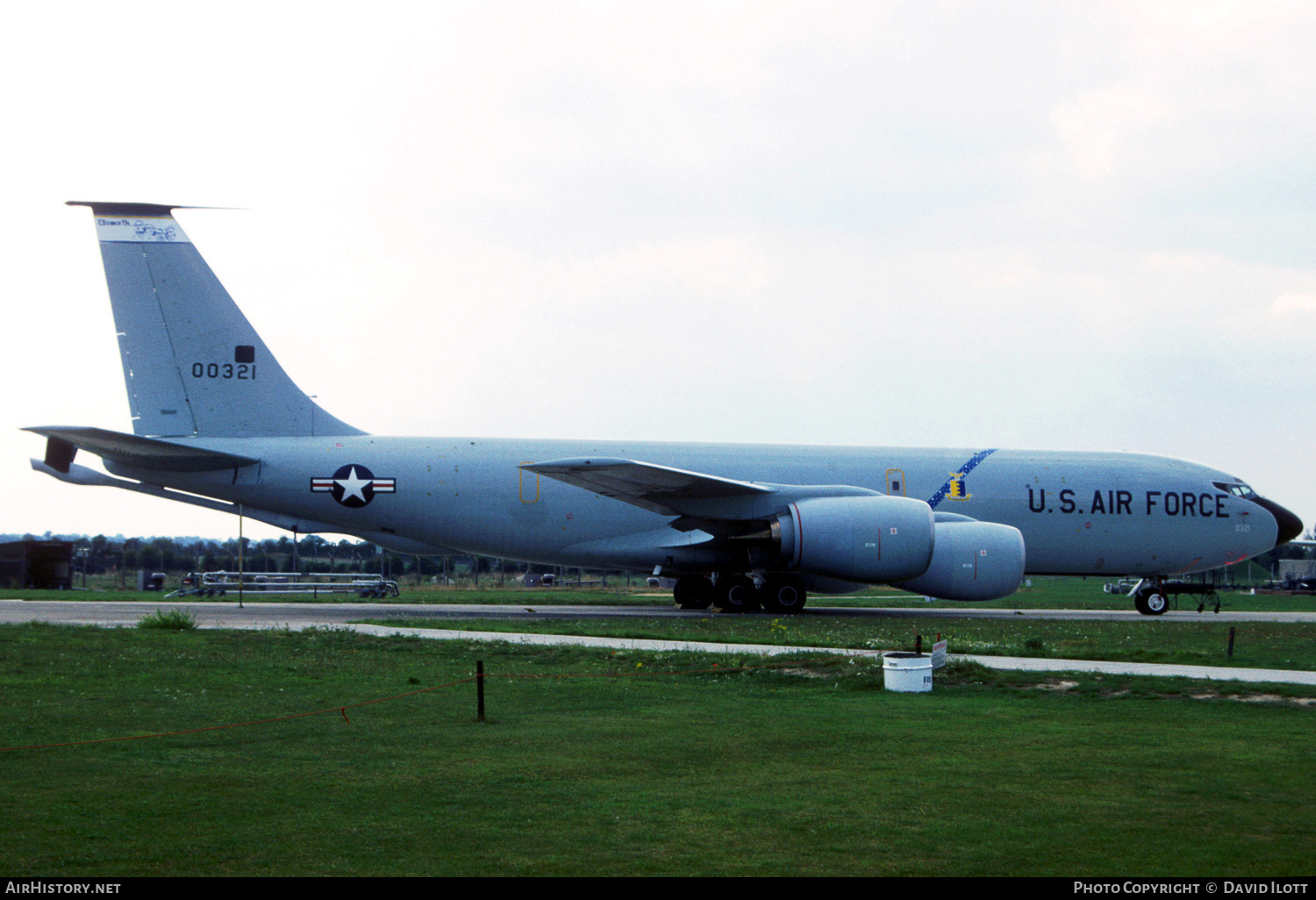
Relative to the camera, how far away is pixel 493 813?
6363 mm

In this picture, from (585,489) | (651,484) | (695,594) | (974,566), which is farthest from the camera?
(695,594)

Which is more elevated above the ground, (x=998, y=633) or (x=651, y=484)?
(x=651, y=484)

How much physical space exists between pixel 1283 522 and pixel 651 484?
1639 centimetres

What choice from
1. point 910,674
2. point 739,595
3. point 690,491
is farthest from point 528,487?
point 910,674

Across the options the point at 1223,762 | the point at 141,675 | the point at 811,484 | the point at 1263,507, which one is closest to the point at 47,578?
the point at 811,484

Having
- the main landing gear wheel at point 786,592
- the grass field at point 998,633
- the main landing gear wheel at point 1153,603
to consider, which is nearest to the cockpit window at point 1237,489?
the main landing gear wheel at point 1153,603

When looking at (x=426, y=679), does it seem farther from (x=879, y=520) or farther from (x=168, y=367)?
(x=168, y=367)

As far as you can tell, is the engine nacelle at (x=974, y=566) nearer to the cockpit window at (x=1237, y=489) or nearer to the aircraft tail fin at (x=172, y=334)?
the cockpit window at (x=1237, y=489)

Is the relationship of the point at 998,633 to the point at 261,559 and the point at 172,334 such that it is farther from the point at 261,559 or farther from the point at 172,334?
the point at 261,559

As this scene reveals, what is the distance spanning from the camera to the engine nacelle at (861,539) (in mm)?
22016

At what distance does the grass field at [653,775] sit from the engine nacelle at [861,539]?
29.5 ft

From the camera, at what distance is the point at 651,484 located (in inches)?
883

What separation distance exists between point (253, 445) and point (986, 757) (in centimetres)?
1934

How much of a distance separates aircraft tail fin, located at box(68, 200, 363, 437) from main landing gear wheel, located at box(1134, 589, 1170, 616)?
69.3ft
